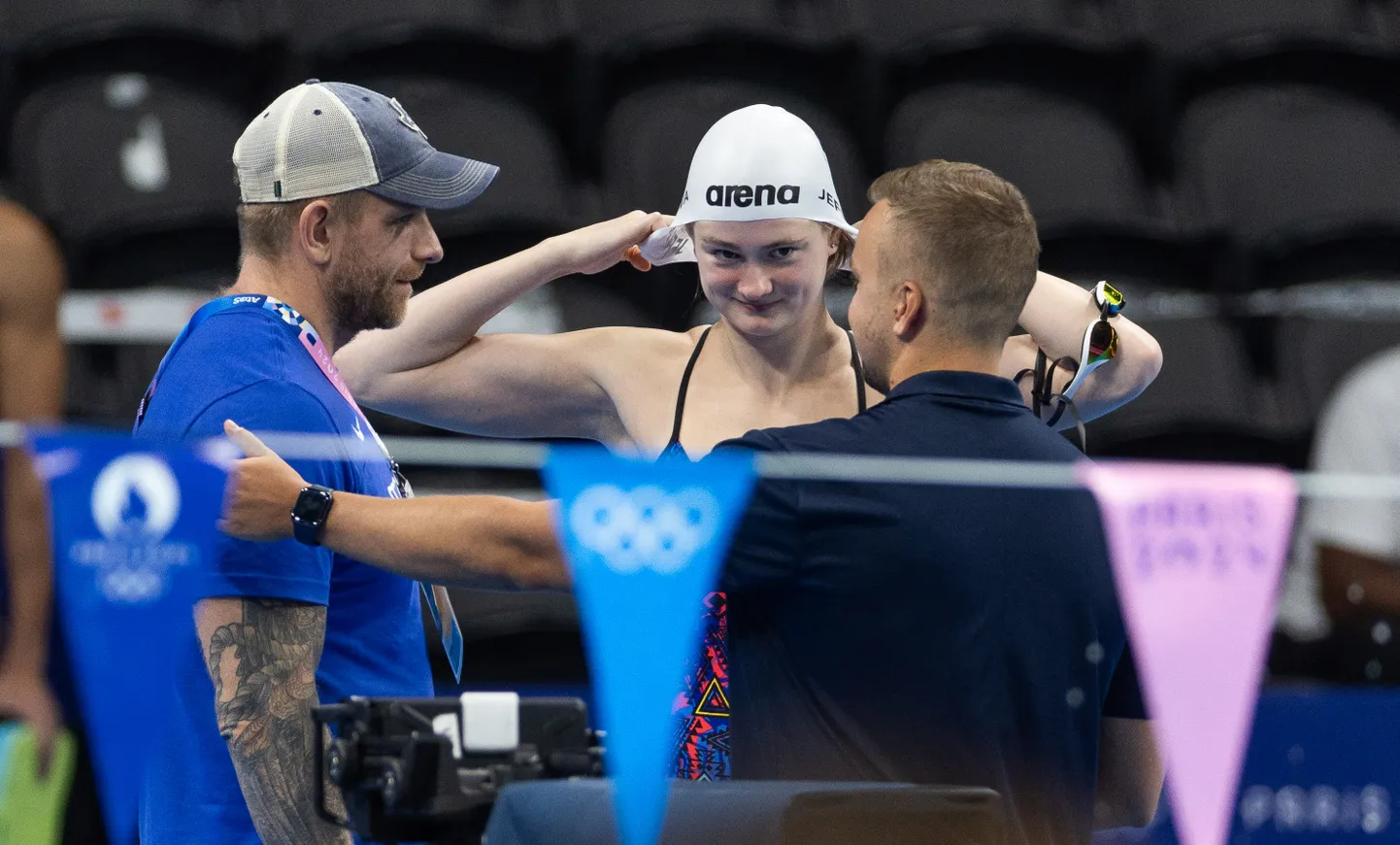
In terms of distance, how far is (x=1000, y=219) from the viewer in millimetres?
2053

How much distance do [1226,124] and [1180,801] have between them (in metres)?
3.14

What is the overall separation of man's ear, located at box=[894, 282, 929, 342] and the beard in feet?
2.17

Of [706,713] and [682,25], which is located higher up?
[682,25]

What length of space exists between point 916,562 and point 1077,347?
2.55 ft

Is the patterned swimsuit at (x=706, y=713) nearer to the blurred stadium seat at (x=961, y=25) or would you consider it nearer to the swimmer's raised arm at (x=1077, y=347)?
the swimmer's raised arm at (x=1077, y=347)

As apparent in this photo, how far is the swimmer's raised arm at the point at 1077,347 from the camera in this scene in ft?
8.47

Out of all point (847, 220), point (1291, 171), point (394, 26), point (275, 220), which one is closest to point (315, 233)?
point (275, 220)

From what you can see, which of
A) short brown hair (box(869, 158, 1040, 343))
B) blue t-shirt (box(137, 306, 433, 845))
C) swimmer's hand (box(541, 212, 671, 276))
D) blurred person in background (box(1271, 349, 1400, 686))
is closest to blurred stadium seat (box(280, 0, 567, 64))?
swimmer's hand (box(541, 212, 671, 276))

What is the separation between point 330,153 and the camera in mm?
2191

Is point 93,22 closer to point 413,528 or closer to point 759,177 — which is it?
point 759,177

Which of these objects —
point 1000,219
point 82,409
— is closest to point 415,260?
point 1000,219

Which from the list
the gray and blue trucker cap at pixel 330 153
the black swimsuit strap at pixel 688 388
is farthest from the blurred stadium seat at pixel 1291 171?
the gray and blue trucker cap at pixel 330 153

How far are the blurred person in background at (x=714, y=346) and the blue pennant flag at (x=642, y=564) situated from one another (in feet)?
1.67

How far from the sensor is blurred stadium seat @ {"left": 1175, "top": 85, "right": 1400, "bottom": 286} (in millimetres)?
4625
